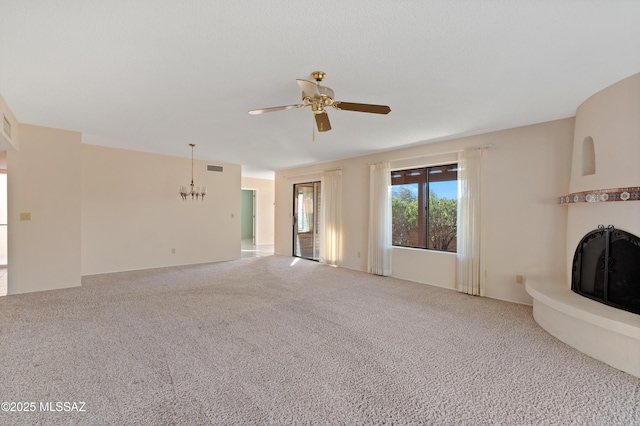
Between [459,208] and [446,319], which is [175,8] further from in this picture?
[459,208]

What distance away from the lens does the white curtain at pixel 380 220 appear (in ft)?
18.8

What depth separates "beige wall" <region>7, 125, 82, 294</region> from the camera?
14.0 ft

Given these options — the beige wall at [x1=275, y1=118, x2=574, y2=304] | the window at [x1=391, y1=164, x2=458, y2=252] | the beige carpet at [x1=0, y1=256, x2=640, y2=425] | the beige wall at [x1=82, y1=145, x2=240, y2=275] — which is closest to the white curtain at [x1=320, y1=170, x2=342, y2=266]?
the window at [x1=391, y1=164, x2=458, y2=252]

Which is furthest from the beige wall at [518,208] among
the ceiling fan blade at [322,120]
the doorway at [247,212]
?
the doorway at [247,212]

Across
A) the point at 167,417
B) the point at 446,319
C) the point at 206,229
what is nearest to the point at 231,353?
the point at 167,417

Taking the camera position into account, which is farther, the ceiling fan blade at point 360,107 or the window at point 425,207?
the window at point 425,207

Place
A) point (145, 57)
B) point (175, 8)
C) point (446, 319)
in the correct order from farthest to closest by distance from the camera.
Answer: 1. point (446, 319)
2. point (145, 57)
3. point (175, 8)

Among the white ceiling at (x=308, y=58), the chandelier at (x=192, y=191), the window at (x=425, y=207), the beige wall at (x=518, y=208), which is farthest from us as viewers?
the chandelier at (x=192, y=191)

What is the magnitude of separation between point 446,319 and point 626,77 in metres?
2.88

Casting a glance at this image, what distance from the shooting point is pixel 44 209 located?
447 cm

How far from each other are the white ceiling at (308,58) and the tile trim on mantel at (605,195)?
3.28 ft

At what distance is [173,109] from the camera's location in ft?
11.6

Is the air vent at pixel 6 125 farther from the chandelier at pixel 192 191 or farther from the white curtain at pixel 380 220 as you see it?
the white curtain at pixel 380 220

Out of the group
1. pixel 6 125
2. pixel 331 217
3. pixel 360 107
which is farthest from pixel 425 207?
pixel 6 125
